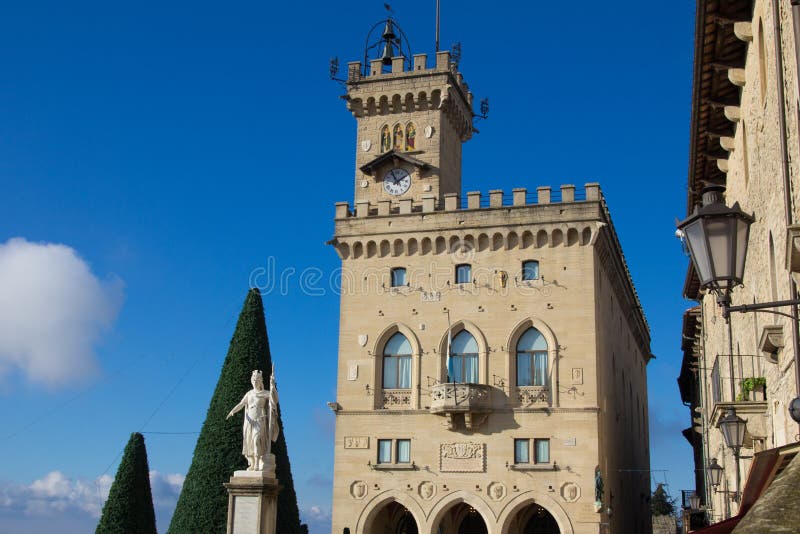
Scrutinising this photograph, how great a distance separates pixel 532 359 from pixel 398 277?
7018 millimetres

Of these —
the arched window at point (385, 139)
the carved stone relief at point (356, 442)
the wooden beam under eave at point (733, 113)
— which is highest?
the arched window at point (385, 139)

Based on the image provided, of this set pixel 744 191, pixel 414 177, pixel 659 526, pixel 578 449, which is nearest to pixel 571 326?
pixel 578 449

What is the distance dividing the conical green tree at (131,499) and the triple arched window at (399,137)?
18.4 m

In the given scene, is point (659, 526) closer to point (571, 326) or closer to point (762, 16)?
point (571, 326)

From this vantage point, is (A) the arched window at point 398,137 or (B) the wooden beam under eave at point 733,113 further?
(A) the arched window at point 398,137

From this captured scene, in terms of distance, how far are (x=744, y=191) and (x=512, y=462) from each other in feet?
70.6

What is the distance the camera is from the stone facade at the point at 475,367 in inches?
1484

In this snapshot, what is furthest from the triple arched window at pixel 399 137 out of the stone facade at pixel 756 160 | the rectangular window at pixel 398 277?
the stone facade at pixel 756 160

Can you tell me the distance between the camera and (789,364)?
12.8 meters

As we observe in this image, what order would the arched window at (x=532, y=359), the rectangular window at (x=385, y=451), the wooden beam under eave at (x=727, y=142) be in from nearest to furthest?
the wooden beam under eave at (x=727, y=142), the arched window at (x=532, y=359), the rectangular window at (x=385, y=451)

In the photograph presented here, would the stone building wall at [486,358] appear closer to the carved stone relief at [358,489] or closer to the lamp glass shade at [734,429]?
the carved stone relief at [358,489]

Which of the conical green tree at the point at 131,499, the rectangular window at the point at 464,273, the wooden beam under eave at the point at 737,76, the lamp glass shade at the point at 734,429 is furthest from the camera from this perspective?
the rectangular window at the point at 464,273

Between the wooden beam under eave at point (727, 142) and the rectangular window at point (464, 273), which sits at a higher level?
the rectangular window at point (464, 273)

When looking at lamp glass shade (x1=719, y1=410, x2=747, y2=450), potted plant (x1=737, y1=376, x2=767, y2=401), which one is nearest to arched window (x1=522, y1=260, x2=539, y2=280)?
potted plant (x1=737, y1=376, x2=767, y2=401)
